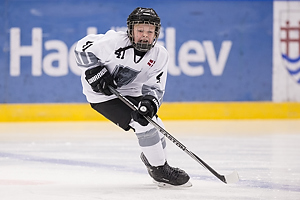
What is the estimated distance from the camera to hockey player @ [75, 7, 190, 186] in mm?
2795

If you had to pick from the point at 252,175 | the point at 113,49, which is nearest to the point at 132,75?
the point at 113,49

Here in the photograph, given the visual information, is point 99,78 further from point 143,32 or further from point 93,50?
point 143,32

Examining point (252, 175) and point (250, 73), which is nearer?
point (252, 175)

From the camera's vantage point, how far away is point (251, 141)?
496 cm

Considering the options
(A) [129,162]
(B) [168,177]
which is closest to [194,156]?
(B) [168,177]

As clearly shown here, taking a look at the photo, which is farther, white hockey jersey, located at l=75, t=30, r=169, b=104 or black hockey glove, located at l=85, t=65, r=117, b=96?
white hockey jersey, located at l=75, t=30, r=169, b=104

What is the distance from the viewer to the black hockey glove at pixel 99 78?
2766mm

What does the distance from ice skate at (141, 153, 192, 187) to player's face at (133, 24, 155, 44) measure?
0.62 metres

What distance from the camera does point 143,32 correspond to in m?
2.81

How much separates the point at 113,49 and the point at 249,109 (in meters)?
4.58

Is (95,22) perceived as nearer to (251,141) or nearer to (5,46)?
(5,46)

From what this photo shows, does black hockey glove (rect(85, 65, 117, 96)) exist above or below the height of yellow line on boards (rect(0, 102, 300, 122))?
above

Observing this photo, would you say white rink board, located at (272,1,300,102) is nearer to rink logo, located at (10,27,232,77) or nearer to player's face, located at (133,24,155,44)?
rink logo, located at (10,27,232,77)

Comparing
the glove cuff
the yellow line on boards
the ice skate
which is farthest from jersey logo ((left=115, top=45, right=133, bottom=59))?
the yellow line on boards
